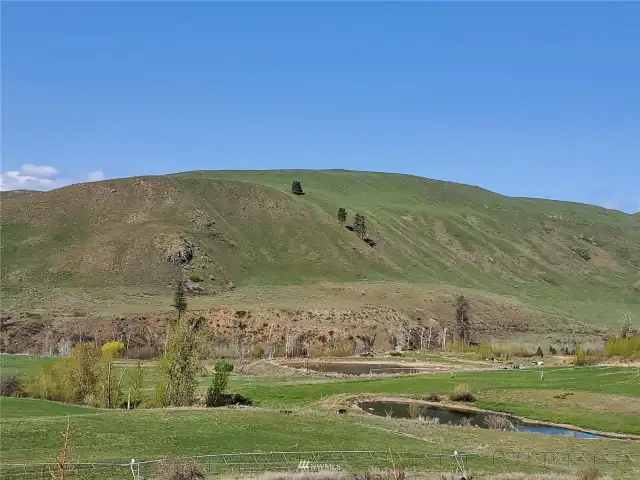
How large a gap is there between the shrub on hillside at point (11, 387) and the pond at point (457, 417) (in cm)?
3115

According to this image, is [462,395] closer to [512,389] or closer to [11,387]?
[512,389]

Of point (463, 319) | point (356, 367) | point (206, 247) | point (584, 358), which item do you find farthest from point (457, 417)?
point (206, 247)

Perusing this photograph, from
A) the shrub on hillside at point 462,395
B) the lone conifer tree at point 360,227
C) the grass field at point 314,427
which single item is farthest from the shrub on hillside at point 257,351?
the lone conifer tree at point 360,227

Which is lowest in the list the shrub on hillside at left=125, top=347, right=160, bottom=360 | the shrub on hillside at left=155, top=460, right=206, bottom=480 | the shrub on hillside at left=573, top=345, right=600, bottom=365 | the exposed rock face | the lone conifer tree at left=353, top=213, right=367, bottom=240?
the shrub on hillside at left=125, top=347, right=160, bottom=360

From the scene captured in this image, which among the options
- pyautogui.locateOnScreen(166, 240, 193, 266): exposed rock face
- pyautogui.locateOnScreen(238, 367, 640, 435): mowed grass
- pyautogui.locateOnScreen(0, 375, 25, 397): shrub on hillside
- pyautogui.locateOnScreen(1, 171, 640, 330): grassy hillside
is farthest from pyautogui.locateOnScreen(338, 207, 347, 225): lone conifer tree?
pyautogui.locateOnScreen(0, 375, 25, 397): shrub on hillside

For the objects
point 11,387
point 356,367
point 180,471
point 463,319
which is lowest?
point 356,367

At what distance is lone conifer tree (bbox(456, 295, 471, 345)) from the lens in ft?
428

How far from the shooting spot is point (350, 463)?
29.6 meters

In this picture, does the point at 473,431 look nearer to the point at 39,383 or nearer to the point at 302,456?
the point at 302,456

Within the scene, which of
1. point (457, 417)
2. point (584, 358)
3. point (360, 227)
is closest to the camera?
point (457, 417)

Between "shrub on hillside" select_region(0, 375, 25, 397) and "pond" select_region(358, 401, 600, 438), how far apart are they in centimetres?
3115

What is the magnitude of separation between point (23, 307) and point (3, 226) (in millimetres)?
45244

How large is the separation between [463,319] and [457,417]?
79935 millimetres

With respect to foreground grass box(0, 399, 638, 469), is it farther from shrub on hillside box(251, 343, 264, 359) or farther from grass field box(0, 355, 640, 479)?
shrub on hillside box(251, 343, 264, 359)
